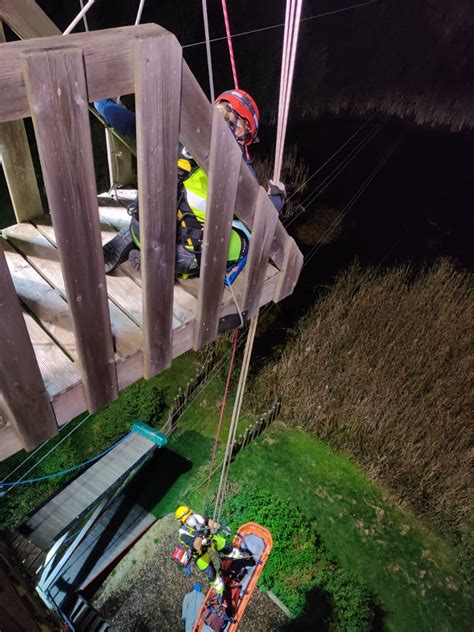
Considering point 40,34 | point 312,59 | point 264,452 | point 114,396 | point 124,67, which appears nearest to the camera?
point 124,67

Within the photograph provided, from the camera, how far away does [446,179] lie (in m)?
11.4

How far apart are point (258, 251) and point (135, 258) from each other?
2.04 feet

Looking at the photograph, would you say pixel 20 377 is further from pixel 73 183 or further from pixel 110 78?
pixel 110 78

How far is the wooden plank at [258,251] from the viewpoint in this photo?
6.09 ft

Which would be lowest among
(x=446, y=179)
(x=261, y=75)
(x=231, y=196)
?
(x=446, y=179)

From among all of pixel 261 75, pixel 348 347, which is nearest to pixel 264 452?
pixel 348 347

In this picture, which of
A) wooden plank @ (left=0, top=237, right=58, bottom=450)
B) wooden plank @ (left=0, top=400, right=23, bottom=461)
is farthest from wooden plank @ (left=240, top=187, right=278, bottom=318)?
wooden plank @ (left=0, top=400, right=23, bottom=461)

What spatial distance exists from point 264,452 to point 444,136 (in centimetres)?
1151

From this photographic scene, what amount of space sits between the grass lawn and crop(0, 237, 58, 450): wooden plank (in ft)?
15.2

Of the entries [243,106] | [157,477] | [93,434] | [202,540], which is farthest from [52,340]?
[93,434]

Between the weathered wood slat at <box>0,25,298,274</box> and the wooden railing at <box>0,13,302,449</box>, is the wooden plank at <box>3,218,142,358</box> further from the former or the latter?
the weathered wood slat at <box>0,25,298,274</box>

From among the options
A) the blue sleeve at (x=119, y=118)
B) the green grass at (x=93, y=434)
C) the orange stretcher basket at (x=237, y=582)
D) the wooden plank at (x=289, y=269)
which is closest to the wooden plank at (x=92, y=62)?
the blue sleeve at (x=119, y=118)

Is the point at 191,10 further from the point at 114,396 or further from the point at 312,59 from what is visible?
the point at 114,396

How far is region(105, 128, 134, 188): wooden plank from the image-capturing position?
251 centimetres
